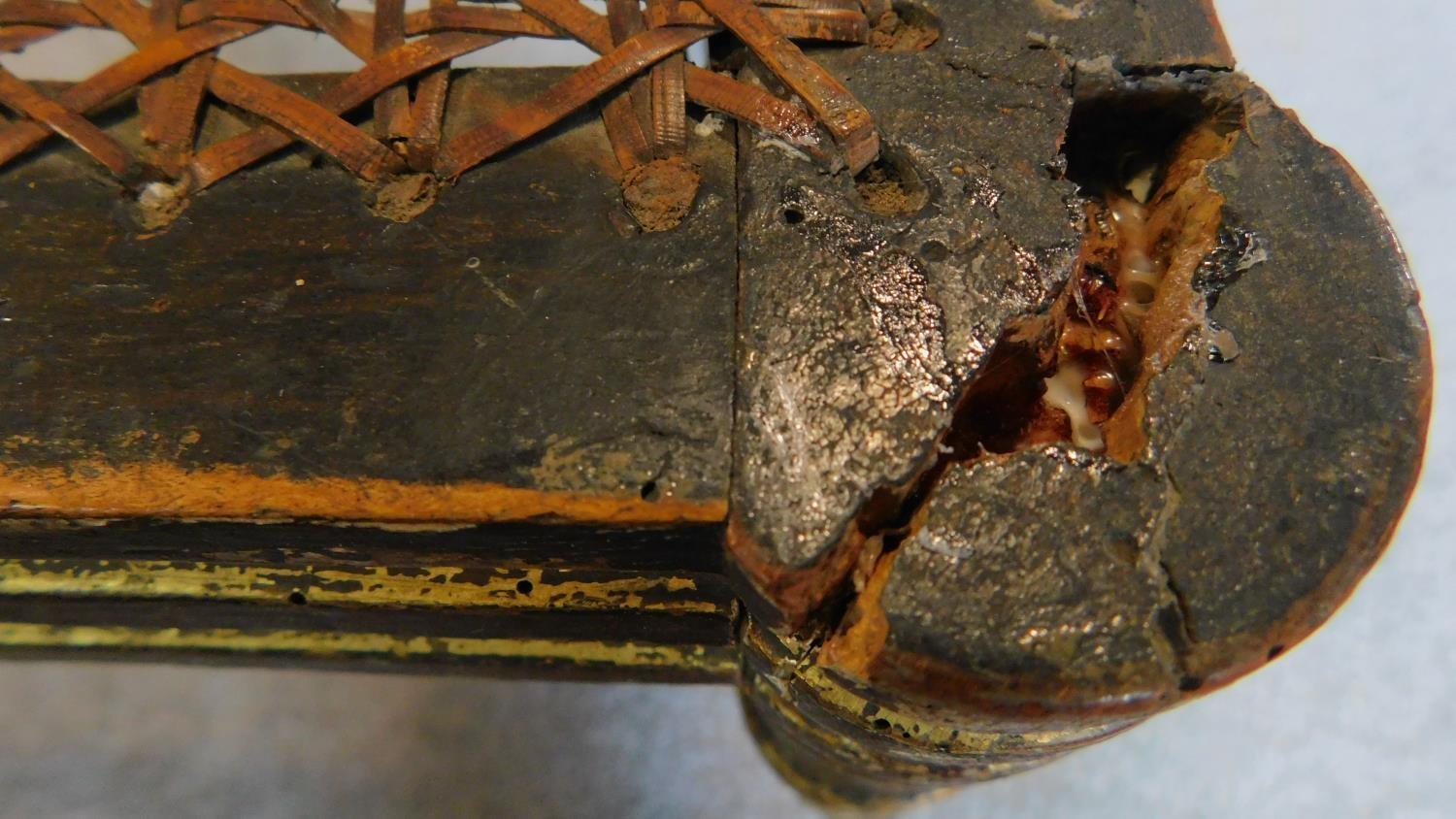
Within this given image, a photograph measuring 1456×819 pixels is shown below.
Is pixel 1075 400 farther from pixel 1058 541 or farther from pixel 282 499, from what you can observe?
pixel 282 499

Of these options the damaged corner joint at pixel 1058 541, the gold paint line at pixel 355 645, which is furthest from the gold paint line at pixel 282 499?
the gold paint line at pixel 355 645

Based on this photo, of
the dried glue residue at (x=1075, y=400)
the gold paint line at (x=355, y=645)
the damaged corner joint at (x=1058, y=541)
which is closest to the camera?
the damaged corner joint at (x=1058, y=541)

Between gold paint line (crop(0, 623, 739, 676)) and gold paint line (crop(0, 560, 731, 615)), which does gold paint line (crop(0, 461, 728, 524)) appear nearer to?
gold paint line (crop(0, 560, 731, 615))

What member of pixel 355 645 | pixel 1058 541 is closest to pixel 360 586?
pixel 355 645

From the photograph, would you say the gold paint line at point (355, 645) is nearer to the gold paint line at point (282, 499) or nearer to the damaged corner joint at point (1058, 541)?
the damaged corner joint at point (1058, 541)

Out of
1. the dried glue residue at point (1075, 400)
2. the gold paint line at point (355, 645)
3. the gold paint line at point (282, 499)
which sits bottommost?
the gold paint line at point (355, 645)

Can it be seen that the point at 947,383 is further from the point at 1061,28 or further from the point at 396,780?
the point at 396,780
